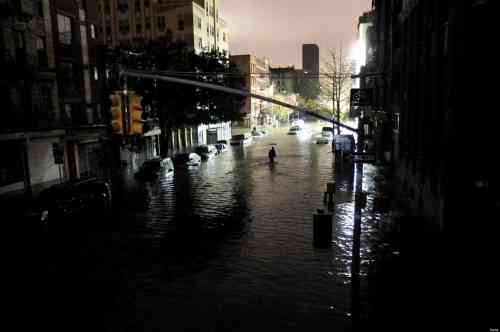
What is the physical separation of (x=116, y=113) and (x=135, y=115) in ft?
1.18

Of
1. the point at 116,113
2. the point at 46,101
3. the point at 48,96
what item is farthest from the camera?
the point at 48,96

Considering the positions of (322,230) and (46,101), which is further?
(46,101)

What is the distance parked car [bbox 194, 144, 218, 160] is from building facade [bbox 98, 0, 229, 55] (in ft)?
83.3

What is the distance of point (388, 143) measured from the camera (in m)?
34.2

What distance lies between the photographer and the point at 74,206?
17.4 m

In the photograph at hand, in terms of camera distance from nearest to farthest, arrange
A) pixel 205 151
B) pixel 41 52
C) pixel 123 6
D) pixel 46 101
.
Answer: pixel 41 52 → pixel 46 101 → pixel 205 151 → pixel 123 6

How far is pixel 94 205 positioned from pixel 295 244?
10.2m

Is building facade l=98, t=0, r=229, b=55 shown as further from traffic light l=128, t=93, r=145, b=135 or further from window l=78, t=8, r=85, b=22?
traffic light l=128, t=93, r=145, b=135

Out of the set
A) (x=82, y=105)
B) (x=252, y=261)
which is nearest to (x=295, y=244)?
(x=252, y=261)

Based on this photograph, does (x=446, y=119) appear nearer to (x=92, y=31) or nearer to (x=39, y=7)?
(x=39, y=7)

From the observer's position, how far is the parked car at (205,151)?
40062 mm

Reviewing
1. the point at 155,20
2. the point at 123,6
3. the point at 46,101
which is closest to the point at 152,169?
the point at 46,101

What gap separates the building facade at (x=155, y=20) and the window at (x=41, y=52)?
35.4 m

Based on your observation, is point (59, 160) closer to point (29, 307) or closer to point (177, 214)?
point (177, 214)
